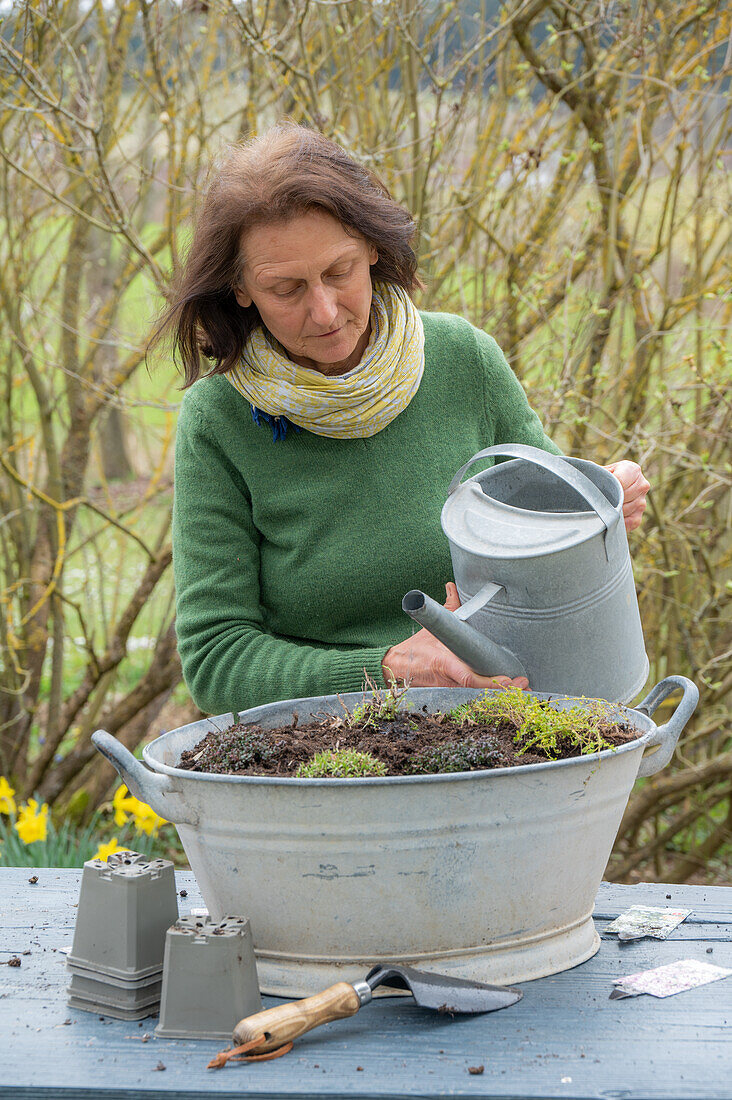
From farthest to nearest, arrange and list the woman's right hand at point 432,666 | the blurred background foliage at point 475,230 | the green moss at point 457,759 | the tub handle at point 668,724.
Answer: the blurred background foliage at point 475,230 < the woman's right hand at point 432,666 < the tub handle at point 668,724 < the green moss at point 457,759

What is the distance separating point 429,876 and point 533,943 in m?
0.18

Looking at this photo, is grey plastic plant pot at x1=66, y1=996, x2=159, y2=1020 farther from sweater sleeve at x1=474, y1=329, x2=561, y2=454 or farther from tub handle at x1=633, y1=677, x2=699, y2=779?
sweater sleeve at x1=474, y1=329, x2=561, y2=454

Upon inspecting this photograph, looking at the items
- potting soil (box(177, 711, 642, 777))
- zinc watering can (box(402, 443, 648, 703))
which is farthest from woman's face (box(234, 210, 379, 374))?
potting soil (box(177, 711, 642, 777))

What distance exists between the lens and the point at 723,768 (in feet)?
9.42

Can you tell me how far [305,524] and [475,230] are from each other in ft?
5.76

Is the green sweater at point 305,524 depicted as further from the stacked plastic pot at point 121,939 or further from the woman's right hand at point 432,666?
the stacked plastic pot at point 121,939

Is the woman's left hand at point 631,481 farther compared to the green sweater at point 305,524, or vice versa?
the green sweater at point 305,524

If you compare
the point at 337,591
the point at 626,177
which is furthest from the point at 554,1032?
the point at 626,177

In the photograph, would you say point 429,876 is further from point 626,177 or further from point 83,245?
point 83,245

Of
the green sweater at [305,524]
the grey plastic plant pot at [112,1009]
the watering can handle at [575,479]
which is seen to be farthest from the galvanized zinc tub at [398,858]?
the green sweater at [305,524]

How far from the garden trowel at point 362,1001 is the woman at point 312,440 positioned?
585 mm

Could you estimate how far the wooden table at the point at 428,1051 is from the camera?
959mm

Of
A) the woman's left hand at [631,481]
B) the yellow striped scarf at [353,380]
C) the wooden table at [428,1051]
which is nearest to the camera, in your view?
the wooden table at [428,1051]

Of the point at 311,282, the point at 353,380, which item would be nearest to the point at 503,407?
the point at 353,380
